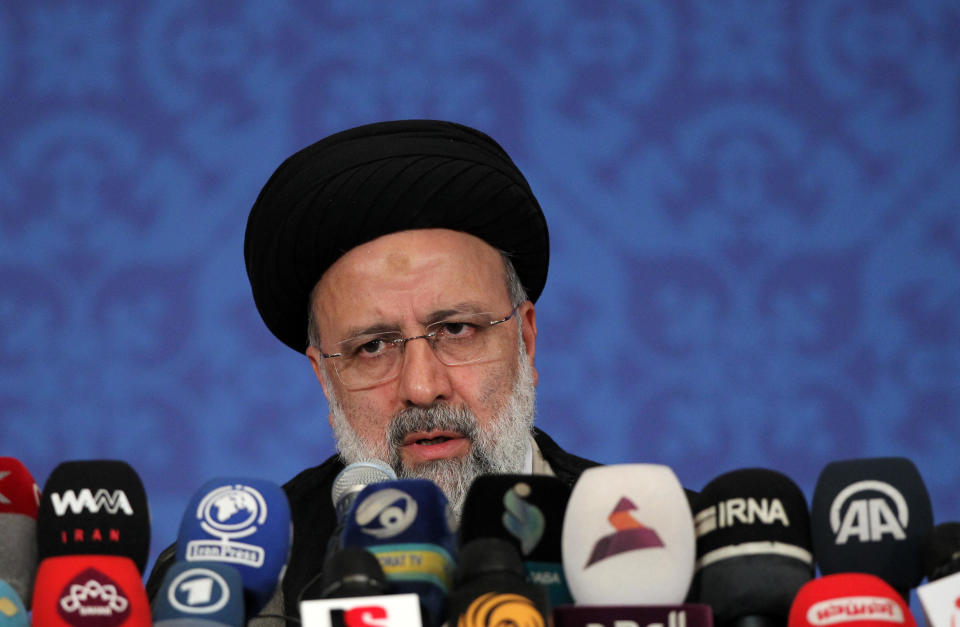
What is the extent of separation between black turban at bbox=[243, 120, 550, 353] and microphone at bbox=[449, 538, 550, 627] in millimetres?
1296

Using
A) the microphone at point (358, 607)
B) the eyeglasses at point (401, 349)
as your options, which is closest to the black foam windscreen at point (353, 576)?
the microphone at point (358, 607)

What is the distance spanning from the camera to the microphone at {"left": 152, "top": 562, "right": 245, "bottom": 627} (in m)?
0.96

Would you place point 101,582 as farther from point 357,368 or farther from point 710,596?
point 357,368

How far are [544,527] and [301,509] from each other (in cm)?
134

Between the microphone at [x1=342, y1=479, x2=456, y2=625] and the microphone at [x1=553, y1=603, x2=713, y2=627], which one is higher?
the microphone at [x1=342, y1=479, x2=456, y2=625]

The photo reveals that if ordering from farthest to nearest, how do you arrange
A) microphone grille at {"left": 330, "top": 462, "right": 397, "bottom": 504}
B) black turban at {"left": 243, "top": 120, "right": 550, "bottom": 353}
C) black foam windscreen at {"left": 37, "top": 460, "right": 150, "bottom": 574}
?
black turban at {"left": 243, "top": 120, "right": 550, "bottom": 353}
microphone grille at {"left": 330, "top": 462, "right": 397, "bottom": 504}
black foam windscreen at {"left": 37, "top": 460, "right": 150, "bottom": 574}

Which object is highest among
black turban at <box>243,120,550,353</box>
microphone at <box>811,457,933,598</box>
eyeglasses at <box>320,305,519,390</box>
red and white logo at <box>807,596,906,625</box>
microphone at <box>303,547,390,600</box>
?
black turban at <box>243,120,550,353</box>

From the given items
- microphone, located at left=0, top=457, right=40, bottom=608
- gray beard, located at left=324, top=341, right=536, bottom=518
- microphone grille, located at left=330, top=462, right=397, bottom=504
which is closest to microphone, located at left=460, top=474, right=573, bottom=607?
microphone grille, located at left=330, top=462, right=397, bottom=504

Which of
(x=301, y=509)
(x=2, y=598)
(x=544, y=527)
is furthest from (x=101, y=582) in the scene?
(x=301, y=509)

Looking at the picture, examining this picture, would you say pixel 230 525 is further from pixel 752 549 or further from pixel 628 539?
pixel 752 549

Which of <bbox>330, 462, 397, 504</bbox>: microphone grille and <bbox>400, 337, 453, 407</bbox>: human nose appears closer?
<bbox>330, 462, 397, 504</bbox>: microphone grille

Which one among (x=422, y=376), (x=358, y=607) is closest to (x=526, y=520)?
(x=358, y=607)

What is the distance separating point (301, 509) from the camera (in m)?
2.30

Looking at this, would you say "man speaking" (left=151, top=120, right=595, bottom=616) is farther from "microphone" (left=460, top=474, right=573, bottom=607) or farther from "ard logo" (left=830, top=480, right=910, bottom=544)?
"ard logo" (left=830, top=480, right=910, bottom=544)
